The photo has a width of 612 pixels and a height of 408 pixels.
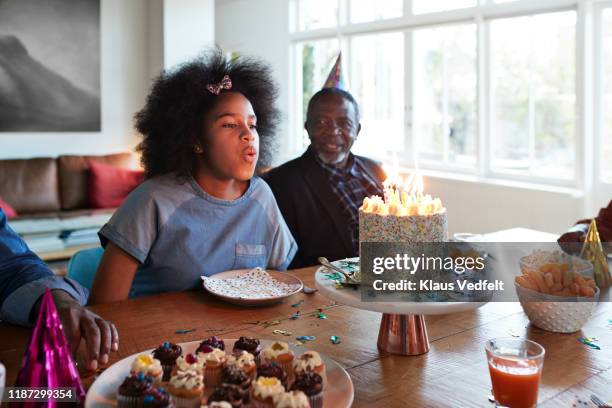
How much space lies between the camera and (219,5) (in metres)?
7.06

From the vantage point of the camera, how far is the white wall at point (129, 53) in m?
5.25

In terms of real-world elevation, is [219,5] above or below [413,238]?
above

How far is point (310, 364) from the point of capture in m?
1.00

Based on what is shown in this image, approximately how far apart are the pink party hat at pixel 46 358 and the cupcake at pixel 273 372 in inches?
11.5

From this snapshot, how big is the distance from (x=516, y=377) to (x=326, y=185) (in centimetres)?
151

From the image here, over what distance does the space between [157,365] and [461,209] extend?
4.17m

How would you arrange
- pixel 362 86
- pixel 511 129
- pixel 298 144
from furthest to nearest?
1. pixel 298 144
2. pixel 362 86
3. pixel 511 129

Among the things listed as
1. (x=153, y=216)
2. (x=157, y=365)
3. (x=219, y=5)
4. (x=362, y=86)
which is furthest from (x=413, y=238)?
(x=219, y=5)

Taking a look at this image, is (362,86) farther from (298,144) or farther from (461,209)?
(461,209)

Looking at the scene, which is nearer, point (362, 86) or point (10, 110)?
point (10, 110)

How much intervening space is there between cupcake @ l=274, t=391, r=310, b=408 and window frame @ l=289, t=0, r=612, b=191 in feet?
11.5

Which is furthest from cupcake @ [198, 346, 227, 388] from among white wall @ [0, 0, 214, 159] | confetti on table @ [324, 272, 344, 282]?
Answer: white wall @ [0, 0, 214, 159]

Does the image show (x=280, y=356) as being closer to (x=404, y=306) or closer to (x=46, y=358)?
(x=404, y=306)

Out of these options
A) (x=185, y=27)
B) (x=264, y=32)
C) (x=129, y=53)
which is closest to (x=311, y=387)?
(x=185, y=27)
